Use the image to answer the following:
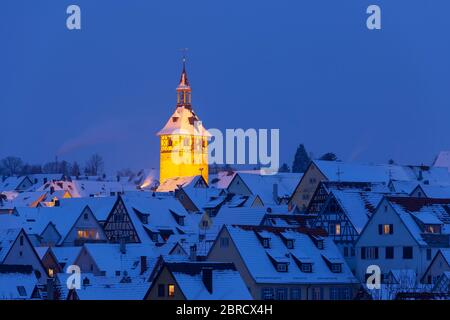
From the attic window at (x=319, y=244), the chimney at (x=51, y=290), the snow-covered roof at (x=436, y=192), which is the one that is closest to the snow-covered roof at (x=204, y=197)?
the snow-covered roof at (x=436, y=192)

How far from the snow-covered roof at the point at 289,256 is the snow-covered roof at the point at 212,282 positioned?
10946 millimetres

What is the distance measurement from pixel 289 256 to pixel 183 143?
6321 cm

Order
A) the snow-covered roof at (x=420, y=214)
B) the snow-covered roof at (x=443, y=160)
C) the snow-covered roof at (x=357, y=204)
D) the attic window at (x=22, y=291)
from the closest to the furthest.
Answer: the attic window at (x=22, y=291) < the snow-covered roof at (x=420, y=214) < the snow-covered roof at (x=357, y=204) < the snow-covered roof at (x=443, y=160)

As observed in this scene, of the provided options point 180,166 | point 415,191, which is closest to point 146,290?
point 415,191

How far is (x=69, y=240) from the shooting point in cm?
6838

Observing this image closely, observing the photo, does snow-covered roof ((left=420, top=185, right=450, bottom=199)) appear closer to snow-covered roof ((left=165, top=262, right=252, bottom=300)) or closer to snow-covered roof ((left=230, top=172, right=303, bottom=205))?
snow-covered roof ((left=230, top=172, right=303, bottom=205))

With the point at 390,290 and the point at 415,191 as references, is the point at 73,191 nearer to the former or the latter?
the point at 415,191

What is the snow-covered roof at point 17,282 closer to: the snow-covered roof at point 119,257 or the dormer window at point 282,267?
the snow-covered roof at point 119,257

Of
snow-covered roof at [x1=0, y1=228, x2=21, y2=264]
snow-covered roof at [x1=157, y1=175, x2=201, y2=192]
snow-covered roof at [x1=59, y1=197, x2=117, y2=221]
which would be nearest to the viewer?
snow-covered roof at [x1=0, y1=228, x2=21, y2=264]

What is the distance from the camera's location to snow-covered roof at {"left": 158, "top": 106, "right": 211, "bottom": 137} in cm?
11112

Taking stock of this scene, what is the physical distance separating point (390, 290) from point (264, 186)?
51.1m

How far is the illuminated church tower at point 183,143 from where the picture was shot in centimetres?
10925

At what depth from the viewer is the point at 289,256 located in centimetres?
4975

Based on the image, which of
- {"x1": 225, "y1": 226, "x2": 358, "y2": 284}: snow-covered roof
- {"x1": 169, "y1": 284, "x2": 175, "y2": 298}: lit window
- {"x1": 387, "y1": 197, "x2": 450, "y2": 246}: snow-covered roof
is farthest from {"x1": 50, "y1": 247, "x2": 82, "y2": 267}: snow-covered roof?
{"x1": 169, "y1": 284, "x2": 175, "y2": 298}: lit window
